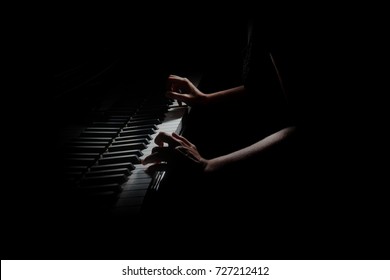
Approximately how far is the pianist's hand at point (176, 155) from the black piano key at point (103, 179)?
0.50 ft

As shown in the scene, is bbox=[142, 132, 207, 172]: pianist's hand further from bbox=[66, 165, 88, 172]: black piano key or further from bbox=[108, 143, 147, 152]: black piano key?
bbox=[66, 165, 88, 172]: black piano key

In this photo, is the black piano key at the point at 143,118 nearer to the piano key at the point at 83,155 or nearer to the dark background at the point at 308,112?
the dark background at the point at 308,112

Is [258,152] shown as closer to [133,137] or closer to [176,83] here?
[133,137]

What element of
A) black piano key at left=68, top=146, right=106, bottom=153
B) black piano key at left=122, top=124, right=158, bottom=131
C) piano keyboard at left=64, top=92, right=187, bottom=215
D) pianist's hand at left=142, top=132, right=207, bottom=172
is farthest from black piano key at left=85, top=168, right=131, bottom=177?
black piano key at left=122, top=124, right=158, bottom=131

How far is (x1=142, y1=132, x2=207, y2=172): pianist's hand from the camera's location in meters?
1.61

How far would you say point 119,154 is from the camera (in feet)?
5.87

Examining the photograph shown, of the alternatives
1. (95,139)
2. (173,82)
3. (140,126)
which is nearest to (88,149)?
(95,139)

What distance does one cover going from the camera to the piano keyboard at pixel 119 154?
4.73 feet

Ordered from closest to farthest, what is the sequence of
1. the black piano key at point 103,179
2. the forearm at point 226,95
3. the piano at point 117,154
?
the piano at point 117,154 → the black piano key at point 103,179 → the forearm at point 226,95

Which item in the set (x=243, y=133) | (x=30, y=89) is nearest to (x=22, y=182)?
(x=30, y=89)

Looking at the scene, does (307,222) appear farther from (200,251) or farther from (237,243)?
(200,251)

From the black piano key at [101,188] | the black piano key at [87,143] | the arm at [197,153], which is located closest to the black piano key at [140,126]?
the black piano key at [87,143]

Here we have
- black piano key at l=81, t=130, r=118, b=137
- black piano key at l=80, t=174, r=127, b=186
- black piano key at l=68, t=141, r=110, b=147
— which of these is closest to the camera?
black piano key at l=80, t=174, r=127, b=186

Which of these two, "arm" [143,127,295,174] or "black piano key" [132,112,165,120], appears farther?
"black piano key" [132,112,165,120]
